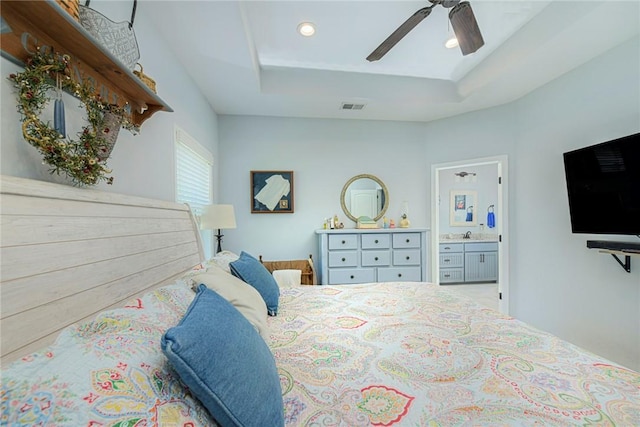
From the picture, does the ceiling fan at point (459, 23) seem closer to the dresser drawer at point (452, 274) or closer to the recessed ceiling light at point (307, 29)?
the recessed ceiling light at point (307, 29)

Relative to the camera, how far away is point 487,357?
1.11 m

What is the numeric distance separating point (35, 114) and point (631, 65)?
365 centimetres

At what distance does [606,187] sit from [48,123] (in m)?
3.27

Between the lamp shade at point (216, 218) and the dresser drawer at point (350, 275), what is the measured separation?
4.65ft

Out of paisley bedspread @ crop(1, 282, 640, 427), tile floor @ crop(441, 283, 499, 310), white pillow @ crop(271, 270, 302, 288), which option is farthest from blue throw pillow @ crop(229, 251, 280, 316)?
tile floor @ crop(441, 283, 499, 310)

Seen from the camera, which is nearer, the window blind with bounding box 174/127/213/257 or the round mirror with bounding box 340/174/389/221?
the window blind with bounding box 174/127/213/257

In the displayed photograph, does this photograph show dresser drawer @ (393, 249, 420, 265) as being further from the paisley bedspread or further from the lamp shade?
the lamp shade

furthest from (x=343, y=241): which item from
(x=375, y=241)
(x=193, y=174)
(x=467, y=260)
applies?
(x=467, y=260)

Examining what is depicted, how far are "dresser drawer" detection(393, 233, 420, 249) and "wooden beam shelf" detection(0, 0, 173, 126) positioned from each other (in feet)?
9.85

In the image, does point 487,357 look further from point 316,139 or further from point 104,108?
point 316,139

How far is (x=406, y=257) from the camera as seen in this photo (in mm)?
3531

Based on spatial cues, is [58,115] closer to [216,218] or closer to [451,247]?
[216,218]

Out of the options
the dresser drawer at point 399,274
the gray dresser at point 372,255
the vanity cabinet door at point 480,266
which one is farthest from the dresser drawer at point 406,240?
the vanity cabinet door at point 480,266

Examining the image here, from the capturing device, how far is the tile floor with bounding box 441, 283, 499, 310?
4199mm
